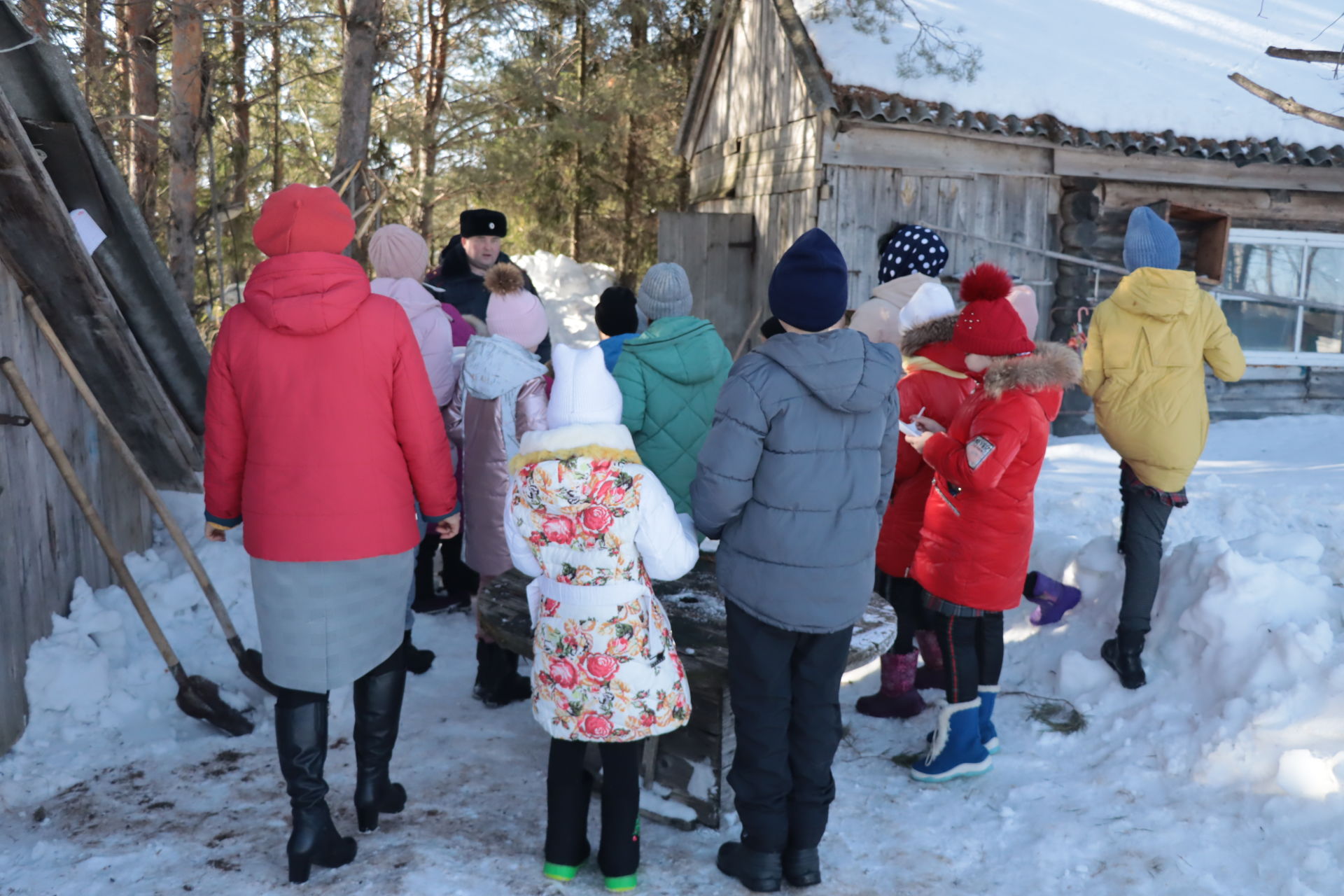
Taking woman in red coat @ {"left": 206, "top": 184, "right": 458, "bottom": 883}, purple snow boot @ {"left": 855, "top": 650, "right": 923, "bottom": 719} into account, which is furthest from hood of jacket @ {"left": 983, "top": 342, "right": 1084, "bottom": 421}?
woman in red coat @ {"left": 206, "top": 184, "right": 458, "bottom": 883}

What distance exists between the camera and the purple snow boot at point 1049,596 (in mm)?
4680

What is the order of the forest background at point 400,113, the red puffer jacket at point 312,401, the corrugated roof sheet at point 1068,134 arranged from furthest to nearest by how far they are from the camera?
1. the corrugated roof sheet at point 1068,134
2. the forest background at point 400,113
3. the red puffer jacket at point 312,401

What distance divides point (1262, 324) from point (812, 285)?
29.4 feet

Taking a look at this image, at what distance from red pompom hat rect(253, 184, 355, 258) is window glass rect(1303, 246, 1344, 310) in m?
10.0

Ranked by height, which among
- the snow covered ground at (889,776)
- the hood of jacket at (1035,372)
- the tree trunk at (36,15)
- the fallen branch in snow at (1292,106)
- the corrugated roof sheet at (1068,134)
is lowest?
the snow covered ground at (889,776)

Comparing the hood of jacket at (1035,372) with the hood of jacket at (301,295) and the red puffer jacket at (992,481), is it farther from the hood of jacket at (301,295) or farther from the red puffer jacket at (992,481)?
the hood of jacket at (301,295)

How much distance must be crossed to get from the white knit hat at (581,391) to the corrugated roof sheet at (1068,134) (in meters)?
5.99

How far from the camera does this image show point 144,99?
7.44 meters

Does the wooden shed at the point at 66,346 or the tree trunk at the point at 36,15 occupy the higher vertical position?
the tree trunk at the point at 36,15

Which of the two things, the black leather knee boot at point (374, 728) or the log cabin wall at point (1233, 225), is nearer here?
the black leather knee boot at point (374, 728)

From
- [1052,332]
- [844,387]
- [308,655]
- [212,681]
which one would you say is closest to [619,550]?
[844,387]

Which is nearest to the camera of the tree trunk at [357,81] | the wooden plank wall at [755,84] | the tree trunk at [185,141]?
the tree trunk at [185,141]

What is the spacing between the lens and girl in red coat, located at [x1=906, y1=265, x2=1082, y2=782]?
3.43 metres

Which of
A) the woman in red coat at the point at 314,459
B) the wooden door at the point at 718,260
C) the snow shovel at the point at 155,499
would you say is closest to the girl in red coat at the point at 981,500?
the woman in red coat at the point at 314,459
